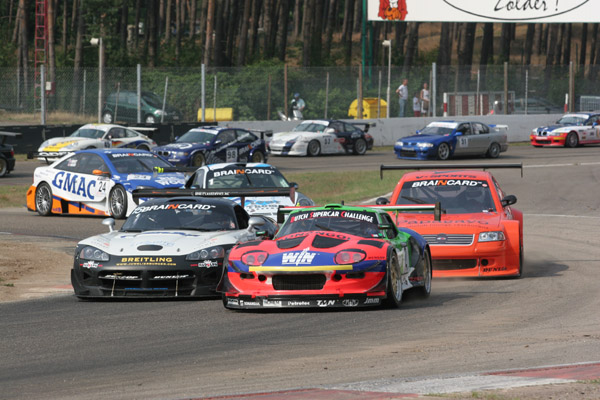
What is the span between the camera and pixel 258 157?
106 ft

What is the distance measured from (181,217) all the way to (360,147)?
25.9 metres

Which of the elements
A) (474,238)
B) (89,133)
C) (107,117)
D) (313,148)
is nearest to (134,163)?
(474,238)

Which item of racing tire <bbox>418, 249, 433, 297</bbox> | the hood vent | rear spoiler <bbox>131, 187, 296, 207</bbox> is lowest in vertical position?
racing tire <bbox>418, 249, 433, 297</bbox>

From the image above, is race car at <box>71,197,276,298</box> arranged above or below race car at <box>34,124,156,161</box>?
above

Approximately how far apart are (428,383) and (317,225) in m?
4.92

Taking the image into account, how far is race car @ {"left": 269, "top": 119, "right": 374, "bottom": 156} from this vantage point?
37.4 meters

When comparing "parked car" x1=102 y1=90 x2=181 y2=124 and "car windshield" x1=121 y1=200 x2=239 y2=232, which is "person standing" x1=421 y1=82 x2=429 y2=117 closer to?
"parked car" x1=102 y1=90 x2=181 y2=124

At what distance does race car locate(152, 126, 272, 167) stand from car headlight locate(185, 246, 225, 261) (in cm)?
1833

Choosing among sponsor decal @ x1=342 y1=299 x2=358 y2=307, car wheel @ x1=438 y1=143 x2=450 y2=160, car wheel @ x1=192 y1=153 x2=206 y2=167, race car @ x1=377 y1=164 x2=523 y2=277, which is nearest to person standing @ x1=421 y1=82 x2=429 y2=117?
car wheel @ x1=438 y1=143 x2=450 y2=160

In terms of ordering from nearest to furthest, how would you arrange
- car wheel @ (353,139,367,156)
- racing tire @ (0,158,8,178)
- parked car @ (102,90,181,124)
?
racing tire @ (0,158,8,178)
parked car @ (102,90,181,124)
car wheel @ (353,139,367,156)

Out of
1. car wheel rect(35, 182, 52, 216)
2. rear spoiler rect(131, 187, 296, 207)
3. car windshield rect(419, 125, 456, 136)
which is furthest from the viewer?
car windshield rect(419, 125, 456, 136)

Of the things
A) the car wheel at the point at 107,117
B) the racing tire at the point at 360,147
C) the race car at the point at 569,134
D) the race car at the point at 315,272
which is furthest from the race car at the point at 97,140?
the race car at the point at 315,272

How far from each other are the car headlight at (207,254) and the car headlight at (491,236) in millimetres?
3473

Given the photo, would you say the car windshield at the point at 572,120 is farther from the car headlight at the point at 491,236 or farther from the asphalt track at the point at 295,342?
the car headlight at the point at 491,236
